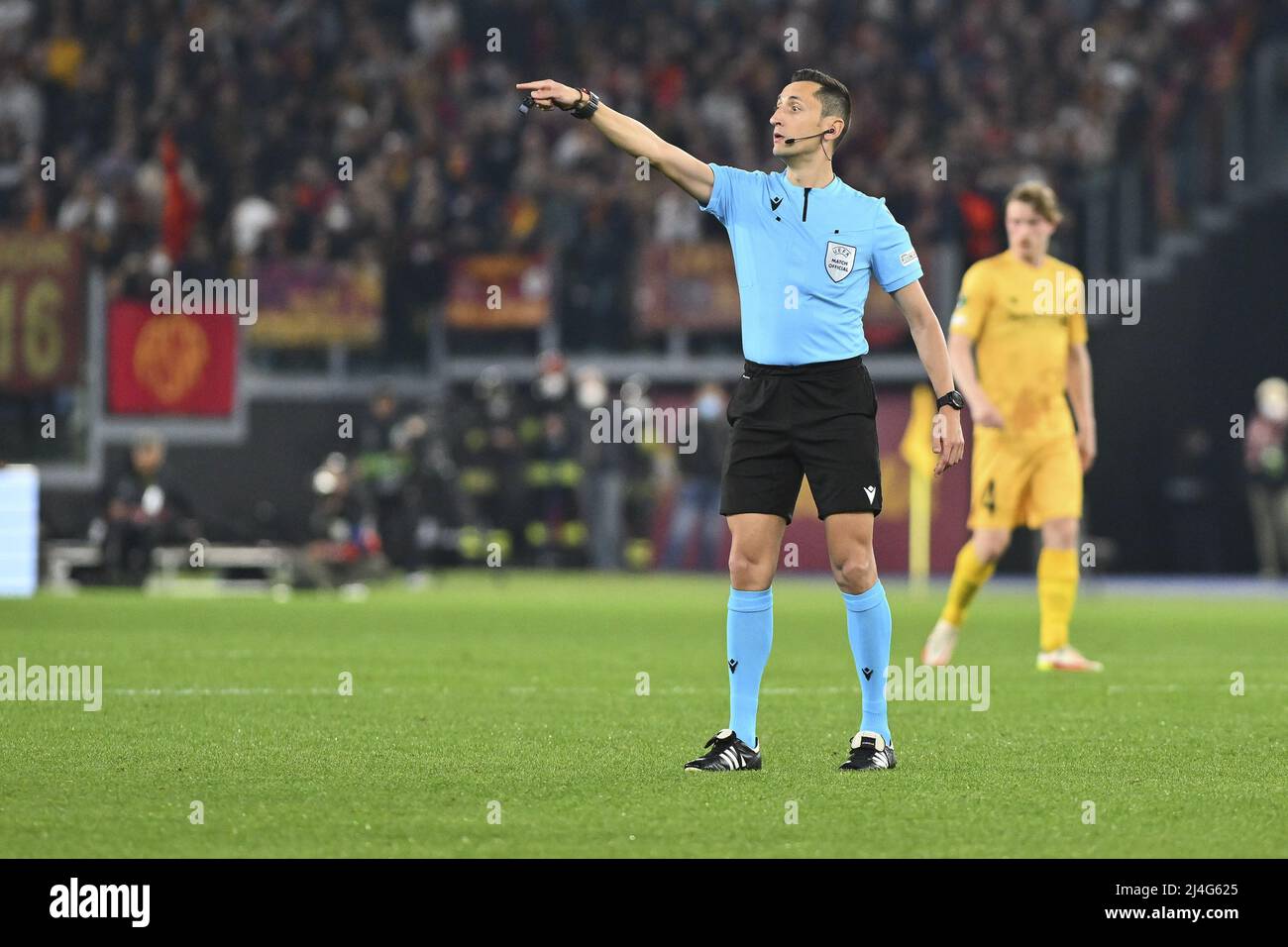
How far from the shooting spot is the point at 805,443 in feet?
24.8

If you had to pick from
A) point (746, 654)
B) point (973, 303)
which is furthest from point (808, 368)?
point (973, 303)

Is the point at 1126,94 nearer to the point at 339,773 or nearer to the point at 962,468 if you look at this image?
the point at 962,468

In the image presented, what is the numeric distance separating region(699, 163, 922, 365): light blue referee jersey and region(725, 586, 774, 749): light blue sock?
2.62 ft

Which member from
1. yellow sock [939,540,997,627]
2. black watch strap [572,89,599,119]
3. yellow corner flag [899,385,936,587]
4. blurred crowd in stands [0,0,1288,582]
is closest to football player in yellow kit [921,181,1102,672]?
yellow sock [939,540,997,627]

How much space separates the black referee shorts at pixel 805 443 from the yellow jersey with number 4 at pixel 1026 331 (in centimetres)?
437

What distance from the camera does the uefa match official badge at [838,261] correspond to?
24.8 feet

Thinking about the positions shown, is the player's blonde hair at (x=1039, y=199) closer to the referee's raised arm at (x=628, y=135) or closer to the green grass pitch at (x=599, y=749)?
the green grass pitch at (x=599, y=749)

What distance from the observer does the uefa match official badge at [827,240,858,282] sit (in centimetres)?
757

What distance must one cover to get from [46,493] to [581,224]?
650 cm

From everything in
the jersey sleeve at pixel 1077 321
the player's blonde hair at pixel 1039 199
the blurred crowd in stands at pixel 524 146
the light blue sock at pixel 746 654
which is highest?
the blurred crowd in stands at pixel 524 146

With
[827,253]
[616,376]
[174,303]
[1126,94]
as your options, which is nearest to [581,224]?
[616,376]

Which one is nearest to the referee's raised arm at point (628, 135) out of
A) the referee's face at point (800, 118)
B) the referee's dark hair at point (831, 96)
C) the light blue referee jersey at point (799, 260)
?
the light blue referee jersey at point (799, 260)

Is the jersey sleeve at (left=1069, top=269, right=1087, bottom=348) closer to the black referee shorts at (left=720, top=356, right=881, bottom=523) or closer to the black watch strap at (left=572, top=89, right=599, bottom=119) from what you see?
the black referee shorts at (left=720, top=356, right=881, bottom=523)

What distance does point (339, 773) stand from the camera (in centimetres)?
740
